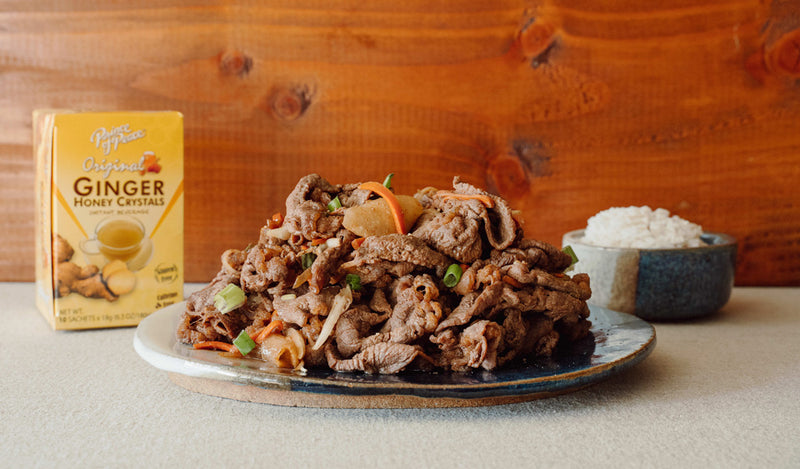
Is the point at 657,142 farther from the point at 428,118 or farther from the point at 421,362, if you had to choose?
the point at 421,362

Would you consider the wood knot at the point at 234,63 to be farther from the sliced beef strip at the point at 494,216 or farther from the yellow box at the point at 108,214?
the sliced beef strip at the point at 494,216

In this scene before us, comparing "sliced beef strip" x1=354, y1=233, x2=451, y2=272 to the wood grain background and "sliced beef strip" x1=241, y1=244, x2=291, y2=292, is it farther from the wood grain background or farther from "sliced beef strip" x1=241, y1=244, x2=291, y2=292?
the wood grain background

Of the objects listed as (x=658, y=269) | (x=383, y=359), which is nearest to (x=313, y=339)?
(x=383, y=359)

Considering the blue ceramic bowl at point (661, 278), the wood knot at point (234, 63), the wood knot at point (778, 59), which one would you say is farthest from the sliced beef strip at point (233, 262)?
the wood knot at point (778, 59)

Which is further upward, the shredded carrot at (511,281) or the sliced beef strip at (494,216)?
the sliced beef strip at (494,216)

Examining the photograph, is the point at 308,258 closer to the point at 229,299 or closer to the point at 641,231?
the point at 229,299

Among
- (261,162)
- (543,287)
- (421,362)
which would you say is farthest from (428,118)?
(421,362)
